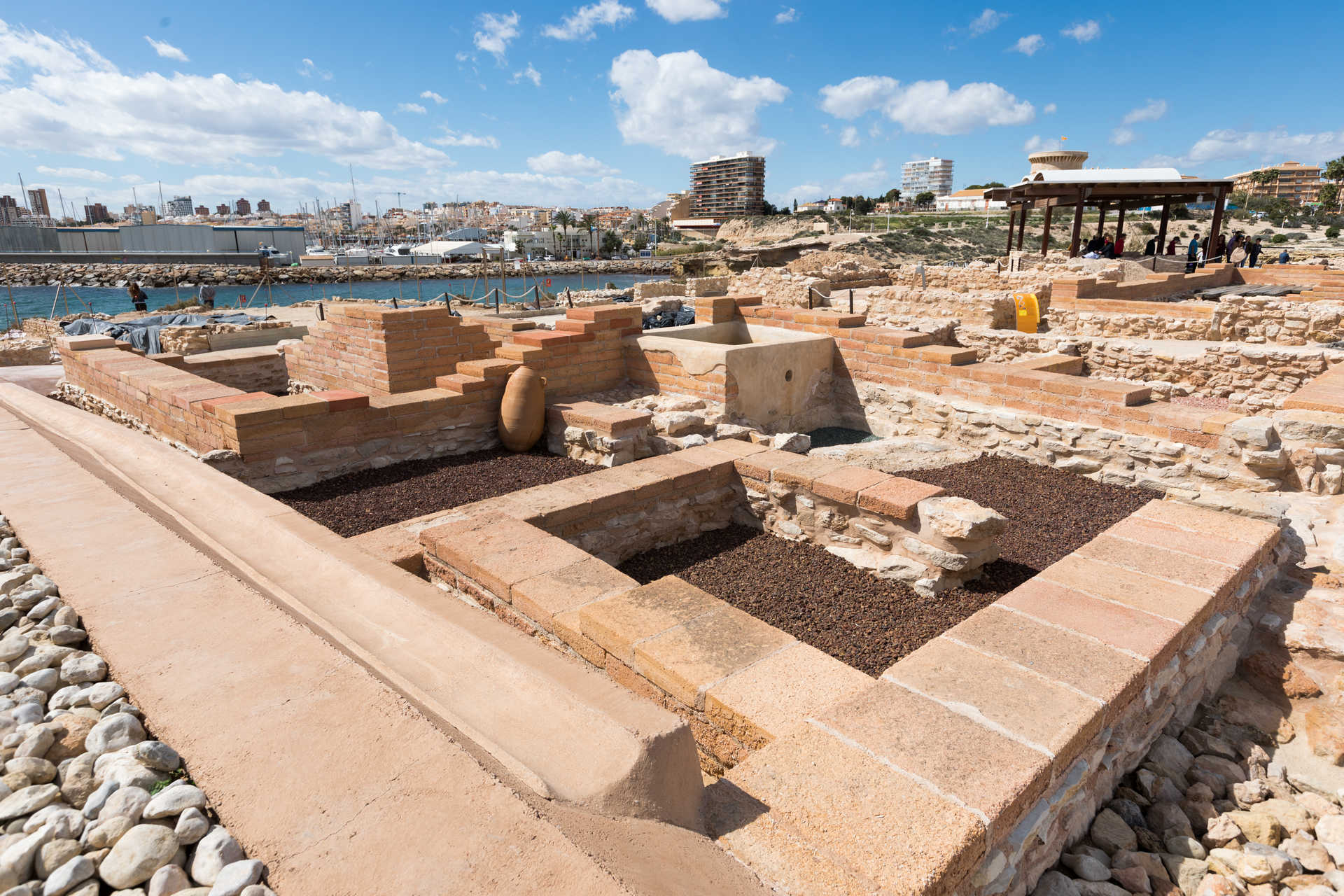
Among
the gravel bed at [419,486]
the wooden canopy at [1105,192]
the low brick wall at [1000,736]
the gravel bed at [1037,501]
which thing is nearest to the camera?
the low brick wall at [1000,736]

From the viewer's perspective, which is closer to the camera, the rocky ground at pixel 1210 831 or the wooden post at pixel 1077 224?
the rocky ground at pixel 1210 831

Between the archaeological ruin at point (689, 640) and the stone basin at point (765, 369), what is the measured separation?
25 cm

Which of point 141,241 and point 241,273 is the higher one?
point 141,241

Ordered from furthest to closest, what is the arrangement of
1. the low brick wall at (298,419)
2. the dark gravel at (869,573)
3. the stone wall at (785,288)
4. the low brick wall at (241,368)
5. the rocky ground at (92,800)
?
Answer: the stone wall at (785,288) → the low brick wall at (241,368) → the low brick wall at (298,419) → the dark gravel at (869,573) → the rocky ground at (92,800)

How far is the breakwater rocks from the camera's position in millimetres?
69688

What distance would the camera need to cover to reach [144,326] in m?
13.8

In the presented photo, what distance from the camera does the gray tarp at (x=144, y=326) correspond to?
12133 mm

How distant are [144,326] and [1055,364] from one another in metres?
16.3

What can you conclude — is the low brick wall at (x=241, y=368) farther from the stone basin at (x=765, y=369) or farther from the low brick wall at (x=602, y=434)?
the stone basin at (x=765, y=369)

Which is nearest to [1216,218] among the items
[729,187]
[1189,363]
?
[1189,363]

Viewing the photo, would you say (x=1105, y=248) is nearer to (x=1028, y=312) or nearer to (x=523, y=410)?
(x=1028, y=312)

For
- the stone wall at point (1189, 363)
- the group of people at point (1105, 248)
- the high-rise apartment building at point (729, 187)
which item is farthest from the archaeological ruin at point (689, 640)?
the high-rise apartment building at point (729, 187)

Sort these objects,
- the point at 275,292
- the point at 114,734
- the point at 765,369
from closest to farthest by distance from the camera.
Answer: the point at 114,734, the point at 765,369, the point at 275,292

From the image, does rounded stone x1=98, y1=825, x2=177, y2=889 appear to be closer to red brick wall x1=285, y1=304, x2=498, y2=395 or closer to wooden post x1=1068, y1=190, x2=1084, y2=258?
red brick wall x1=285, y1=304, x2=498, y2=395
